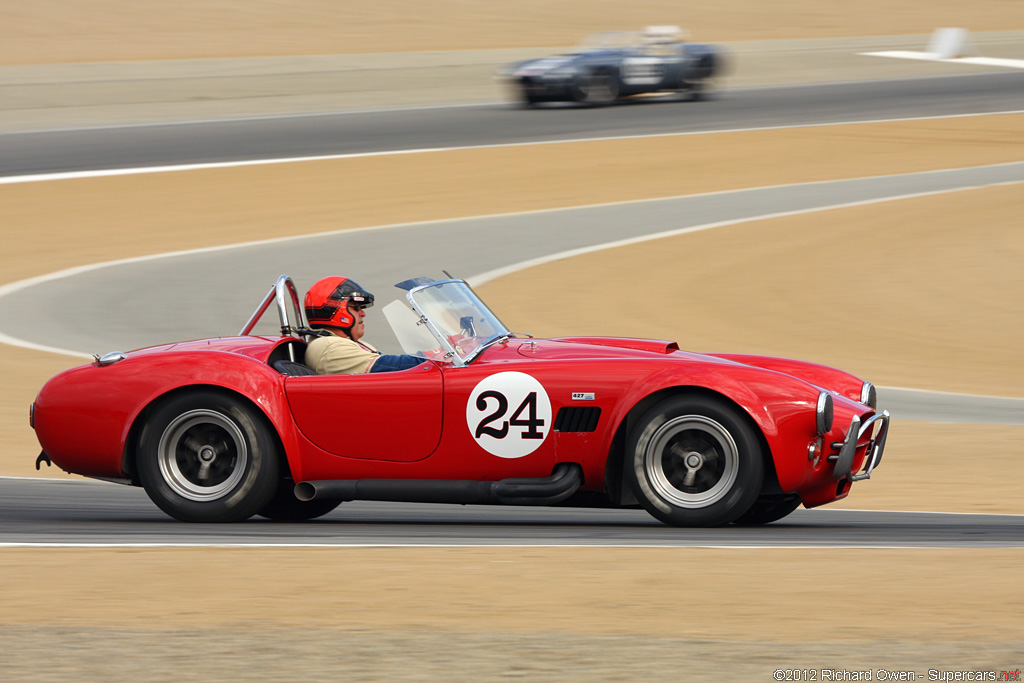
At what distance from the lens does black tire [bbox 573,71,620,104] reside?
28016 mm

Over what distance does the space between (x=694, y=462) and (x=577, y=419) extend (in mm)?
553

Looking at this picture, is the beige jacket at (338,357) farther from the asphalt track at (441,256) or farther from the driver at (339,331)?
the asphalt track at (441,256)

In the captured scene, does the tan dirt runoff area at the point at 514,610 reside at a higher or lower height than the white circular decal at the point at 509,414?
lower

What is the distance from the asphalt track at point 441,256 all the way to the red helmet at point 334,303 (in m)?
1.01

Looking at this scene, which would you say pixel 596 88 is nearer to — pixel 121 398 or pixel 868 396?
pixel 868 396

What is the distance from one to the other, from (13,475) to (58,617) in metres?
3.78

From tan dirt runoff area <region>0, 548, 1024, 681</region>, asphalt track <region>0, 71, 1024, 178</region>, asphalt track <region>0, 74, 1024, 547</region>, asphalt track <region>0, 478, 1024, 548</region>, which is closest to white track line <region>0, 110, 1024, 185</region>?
asphalt track <region>0, 71, 1024, 178</region>

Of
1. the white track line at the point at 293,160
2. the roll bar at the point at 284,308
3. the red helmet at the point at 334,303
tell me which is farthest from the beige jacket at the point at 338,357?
the white track line at the point at 293,160

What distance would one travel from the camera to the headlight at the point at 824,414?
6332 millimetres

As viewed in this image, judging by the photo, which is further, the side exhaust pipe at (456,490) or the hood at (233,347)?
the hood at (233,347)

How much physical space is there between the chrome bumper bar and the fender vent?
108 cm

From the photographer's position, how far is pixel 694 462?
6.48 meters

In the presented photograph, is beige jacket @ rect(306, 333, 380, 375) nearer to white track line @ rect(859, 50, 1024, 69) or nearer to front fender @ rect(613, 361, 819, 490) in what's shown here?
front fender @ rect(613, 361, 819, 490)

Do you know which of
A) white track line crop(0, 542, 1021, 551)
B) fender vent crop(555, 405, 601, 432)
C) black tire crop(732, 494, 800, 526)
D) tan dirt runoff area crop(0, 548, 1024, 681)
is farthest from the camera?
black tire crop(732, 494, 800, 526)
